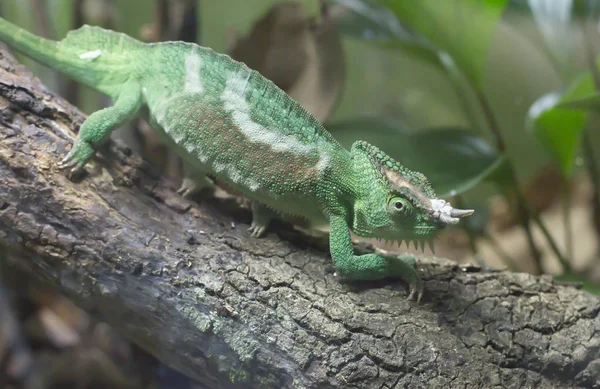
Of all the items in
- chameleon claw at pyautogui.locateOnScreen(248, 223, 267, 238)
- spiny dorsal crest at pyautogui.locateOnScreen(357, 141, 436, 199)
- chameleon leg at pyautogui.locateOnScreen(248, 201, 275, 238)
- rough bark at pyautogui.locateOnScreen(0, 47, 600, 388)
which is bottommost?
rough bark at pyautogui.locateOnScreen(0, 47, 600, 388)

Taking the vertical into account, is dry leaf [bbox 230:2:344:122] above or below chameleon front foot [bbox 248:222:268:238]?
above

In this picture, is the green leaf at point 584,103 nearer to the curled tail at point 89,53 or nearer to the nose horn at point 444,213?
the nose horn at point 444,213

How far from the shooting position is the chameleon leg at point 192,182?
2.14 meters

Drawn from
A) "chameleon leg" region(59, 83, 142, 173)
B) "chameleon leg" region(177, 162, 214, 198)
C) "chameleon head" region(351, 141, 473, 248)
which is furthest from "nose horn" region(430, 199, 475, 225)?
"chameleon leg" region(59, 83, 142, 173)

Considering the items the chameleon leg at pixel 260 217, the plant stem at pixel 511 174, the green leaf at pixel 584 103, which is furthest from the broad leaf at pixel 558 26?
the chameleon leg at pixel 260 217

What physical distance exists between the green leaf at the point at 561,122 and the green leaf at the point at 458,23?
42 cm

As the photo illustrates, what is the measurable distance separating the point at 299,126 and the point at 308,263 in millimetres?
551

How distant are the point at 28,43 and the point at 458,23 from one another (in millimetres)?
2153

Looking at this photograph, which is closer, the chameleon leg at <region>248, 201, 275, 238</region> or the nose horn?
the nose horn

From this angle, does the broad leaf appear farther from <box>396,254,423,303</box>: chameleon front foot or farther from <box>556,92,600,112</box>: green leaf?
<box>396,254,423,303</box>: chameleon front foot

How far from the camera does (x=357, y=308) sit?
1832 millimetres

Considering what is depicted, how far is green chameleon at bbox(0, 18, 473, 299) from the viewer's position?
1910 millimetres

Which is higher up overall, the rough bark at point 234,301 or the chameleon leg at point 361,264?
the chameleon leg at point 361,264

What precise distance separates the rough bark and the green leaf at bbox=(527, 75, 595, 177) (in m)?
1.08
